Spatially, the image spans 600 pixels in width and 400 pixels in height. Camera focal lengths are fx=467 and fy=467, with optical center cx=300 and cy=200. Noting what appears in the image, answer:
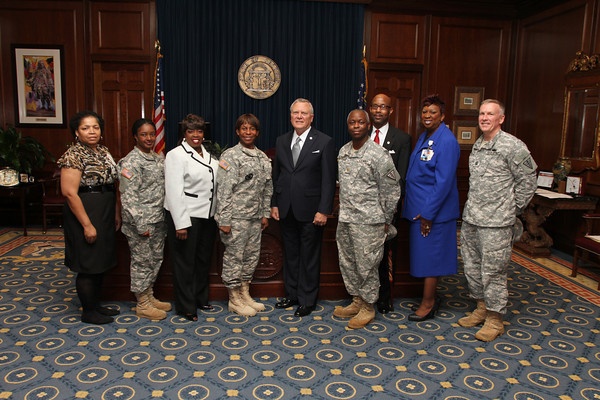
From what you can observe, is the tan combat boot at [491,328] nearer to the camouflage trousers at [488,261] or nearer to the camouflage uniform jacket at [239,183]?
the camouflage trousers at [488,261]

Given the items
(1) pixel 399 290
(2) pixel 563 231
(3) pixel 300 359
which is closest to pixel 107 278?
(3) pixel 300 359

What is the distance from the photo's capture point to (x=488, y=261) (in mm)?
3188

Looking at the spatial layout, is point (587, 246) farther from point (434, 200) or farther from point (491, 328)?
point (434, 200)

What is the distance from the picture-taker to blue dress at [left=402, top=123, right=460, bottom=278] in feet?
10.8

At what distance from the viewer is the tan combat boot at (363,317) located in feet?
11.1

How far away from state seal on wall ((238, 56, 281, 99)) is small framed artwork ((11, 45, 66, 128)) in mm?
2640

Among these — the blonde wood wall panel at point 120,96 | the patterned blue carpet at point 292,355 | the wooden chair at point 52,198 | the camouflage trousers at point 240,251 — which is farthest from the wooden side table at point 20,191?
the camouflage trousers at point 240,251

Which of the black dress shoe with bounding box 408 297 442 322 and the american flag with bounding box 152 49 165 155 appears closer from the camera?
the black dress shoe with bounding box 408 297 442 322

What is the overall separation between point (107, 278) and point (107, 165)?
3.46 ft

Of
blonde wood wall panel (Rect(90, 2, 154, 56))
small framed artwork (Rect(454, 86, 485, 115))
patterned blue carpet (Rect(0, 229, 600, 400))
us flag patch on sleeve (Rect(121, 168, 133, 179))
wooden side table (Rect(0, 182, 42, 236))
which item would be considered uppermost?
blonde wood wall panel (Rect(90, 2, 154, 56))

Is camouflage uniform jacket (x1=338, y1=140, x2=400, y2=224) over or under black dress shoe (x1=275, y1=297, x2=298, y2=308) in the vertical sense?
over

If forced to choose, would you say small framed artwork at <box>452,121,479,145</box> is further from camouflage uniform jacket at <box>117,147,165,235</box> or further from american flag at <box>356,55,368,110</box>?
camouflage uniform jacket at <box>117,147,165,235</box>

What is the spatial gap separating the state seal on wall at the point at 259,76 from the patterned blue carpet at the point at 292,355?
3962 mm

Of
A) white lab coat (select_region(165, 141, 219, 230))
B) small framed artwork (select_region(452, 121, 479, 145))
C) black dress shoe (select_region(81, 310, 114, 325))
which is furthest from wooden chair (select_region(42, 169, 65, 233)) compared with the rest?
small framed artwork (select_region(452, 121, 479, 145))
